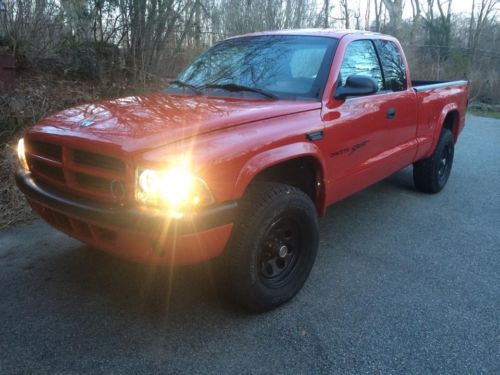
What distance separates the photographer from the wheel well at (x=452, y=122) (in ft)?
17.6

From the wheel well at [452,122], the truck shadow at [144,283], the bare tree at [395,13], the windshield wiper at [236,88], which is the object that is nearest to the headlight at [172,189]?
the truck shadow at [144,283]

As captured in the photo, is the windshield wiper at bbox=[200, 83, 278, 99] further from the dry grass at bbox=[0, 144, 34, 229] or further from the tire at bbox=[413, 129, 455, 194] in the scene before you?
the tire at bbox=[413, 129, 455, 194]

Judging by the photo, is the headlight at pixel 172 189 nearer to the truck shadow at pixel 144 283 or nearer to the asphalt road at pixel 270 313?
the truck shadow at pixel 144 283

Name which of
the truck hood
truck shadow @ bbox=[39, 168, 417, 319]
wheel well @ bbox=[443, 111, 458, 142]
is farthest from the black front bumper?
wheel well @ bbox=[443, 111, 458, 142]

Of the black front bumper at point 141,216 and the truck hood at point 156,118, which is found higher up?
the truck hood at point 156,118

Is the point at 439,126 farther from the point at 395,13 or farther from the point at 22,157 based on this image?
the point at 395,13

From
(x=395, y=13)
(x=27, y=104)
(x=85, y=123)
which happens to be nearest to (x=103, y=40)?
(x=27, y=104)

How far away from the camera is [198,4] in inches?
328

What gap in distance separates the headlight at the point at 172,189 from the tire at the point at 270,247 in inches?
14.0

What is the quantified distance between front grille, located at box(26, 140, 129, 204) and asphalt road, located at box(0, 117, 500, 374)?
80 cm

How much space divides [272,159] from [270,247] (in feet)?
1.96

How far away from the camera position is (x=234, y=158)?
2352 millimetres

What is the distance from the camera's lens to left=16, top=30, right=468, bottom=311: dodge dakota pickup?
2.23 m

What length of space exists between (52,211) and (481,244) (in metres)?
3.50
